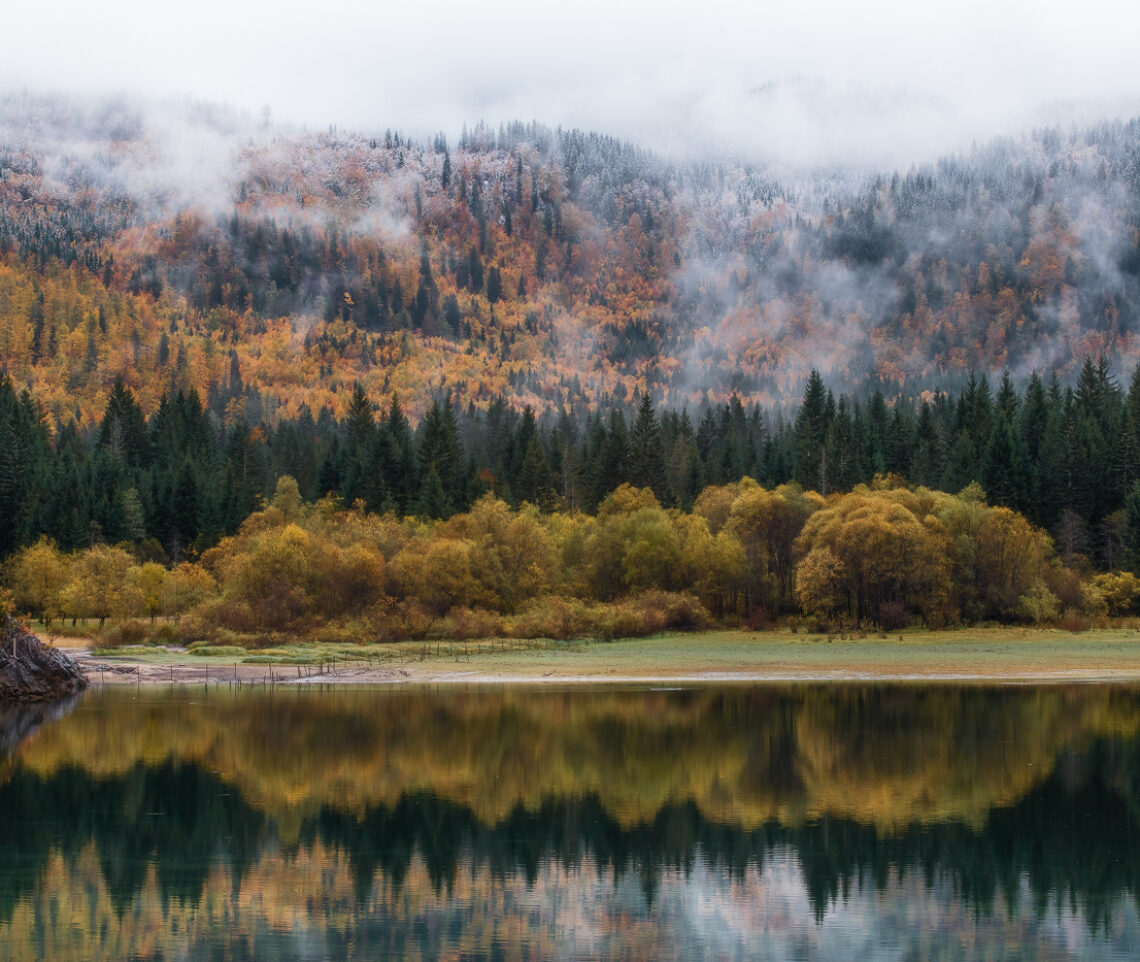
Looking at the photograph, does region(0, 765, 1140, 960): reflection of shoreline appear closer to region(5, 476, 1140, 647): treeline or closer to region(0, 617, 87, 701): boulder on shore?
region(0, 617, 87, 701): boulder on shore

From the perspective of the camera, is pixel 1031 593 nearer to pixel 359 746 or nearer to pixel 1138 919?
pixel 359 746

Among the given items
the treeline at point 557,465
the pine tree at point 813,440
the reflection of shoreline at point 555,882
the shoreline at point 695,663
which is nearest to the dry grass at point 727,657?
the shoreline at point 695,663

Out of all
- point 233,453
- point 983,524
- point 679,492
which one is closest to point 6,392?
point 233,453

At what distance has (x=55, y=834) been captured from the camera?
33.5 meters

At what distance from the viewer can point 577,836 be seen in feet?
108

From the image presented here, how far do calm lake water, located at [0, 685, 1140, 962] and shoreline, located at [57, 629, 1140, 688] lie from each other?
62.6 ft

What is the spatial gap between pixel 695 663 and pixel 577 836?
52.2 m

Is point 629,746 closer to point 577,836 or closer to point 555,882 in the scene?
point 577,836

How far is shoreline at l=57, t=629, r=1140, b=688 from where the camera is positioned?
7525 cm

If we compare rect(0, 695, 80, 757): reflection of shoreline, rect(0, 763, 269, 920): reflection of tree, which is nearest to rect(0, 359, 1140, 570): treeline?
rect(0, 695, 80, 757): reflection of shoreline

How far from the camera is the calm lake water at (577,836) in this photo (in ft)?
79.8

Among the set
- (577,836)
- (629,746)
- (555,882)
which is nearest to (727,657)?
(629,746)

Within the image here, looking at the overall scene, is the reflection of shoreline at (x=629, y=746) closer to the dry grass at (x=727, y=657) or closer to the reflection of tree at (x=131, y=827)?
the reflection of tree at (x=131, y=827)

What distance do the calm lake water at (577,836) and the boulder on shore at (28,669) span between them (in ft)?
28.7
